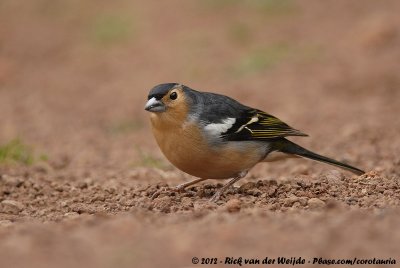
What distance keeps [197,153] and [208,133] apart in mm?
249

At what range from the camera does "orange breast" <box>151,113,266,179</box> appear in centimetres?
716

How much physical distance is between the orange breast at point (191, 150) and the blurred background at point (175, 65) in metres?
2.51

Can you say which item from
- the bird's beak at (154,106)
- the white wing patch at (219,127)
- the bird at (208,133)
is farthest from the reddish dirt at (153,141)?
the bird's beak at (154,106)

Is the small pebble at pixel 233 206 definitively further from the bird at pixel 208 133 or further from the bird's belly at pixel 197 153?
the bird's belly at pixel 197 153

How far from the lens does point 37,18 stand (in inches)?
795

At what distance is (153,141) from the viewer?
12242 mm

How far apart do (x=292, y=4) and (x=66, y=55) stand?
18.2ft

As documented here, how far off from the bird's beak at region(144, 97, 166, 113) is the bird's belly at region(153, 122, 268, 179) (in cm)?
20

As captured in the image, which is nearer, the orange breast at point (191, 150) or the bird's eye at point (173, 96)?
the orange breast at point (191, 150)

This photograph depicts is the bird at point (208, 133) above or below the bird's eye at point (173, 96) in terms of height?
below

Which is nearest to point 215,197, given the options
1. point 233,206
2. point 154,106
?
point 233,206

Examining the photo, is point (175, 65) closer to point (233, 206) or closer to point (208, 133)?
point (208, 133)

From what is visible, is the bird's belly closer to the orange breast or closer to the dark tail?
the orange breast

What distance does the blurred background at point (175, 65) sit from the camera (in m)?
12.4
